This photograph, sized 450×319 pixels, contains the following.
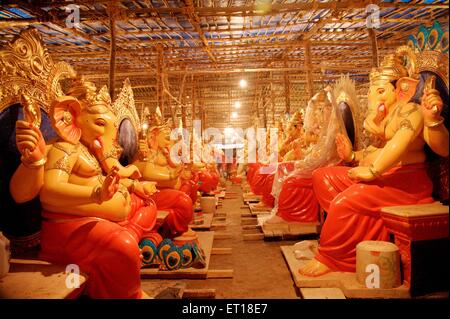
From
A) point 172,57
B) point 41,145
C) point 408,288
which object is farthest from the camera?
point 172,57

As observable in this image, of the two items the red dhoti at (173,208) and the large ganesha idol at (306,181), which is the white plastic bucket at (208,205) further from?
the red dhoti at (173,208)

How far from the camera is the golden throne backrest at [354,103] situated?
14.3 feet

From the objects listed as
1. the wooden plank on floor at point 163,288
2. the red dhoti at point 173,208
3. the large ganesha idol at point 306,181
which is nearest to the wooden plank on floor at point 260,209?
the large ganesha idol at point 306,181

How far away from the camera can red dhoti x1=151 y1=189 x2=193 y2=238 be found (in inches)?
175

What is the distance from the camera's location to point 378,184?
3.13 m

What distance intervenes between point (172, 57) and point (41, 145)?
24.8 feet

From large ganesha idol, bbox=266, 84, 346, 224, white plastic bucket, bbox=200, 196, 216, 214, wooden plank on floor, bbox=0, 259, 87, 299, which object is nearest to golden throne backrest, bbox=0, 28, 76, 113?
wooden plank on floor, bbox=0, 259, 87, 299

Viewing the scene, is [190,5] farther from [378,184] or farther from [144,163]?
[378,184]

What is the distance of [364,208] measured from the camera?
3100mm

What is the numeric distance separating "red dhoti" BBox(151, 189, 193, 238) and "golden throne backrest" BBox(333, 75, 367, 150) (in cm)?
244

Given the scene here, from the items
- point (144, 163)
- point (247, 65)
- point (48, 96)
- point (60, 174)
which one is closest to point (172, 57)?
point (247, 65)

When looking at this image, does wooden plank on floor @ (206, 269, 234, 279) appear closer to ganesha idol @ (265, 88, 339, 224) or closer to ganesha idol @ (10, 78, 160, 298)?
ganesha idol @ (10, 78, 160, 298)

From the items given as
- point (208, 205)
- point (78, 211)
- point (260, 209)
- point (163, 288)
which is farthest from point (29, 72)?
point (260, 209)

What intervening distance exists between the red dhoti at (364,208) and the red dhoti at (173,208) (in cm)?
194
